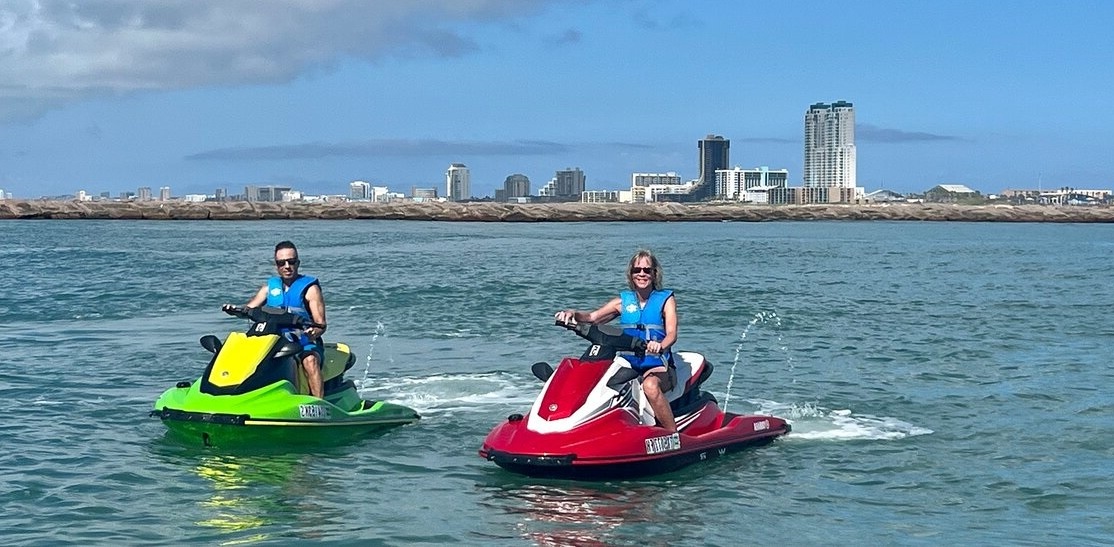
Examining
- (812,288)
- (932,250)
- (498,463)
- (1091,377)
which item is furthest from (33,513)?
(932,250)

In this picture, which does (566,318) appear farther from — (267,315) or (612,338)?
(267,315)

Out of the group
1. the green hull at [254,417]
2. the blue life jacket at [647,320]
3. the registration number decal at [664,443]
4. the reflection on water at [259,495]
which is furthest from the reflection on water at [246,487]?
the blue life jacket at [647,320]

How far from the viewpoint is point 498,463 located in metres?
10.7

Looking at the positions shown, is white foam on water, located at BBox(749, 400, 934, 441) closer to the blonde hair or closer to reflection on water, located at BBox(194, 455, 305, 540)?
the blonde hair

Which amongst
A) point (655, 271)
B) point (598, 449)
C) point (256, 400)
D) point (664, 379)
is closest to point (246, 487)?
point (256, 400)

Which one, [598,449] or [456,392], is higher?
[598,449]

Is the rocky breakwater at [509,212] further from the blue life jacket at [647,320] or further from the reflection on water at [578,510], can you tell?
the reflection on water at [578,510]

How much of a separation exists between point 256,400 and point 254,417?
21 centimetres

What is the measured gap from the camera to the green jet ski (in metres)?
11.6

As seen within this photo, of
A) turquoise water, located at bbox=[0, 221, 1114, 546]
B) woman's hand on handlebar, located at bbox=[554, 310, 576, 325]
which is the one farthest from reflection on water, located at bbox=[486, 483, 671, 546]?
woman's hand on handlebar, located at bbox=[554, 310, 576, 325]

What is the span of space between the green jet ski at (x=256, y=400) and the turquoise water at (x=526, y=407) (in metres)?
0.23

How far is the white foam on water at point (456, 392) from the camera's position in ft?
48.0

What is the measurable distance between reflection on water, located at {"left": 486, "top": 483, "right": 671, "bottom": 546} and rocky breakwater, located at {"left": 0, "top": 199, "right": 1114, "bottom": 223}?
105537mm

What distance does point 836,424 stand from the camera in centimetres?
A: 1384
